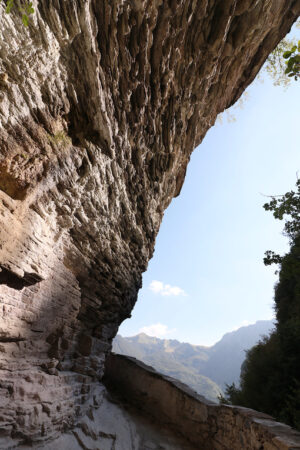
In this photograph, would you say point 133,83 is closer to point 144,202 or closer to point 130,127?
point 130,127

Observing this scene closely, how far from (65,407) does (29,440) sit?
0.90 m

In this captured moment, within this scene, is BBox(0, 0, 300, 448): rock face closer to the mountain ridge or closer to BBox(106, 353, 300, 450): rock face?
BBox(106, 353, 300, 450): rock face

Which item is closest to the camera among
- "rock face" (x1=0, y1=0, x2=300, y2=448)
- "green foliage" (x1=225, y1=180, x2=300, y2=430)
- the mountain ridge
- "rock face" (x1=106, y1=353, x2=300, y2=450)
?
"rock face" (x1=0, y1=0, x2=300, y2=448)

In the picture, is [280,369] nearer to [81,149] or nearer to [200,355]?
[81,149]

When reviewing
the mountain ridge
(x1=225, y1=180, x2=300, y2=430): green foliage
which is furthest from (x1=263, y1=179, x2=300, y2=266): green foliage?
the mountain ridge

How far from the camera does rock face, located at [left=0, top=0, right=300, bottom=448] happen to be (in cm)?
240

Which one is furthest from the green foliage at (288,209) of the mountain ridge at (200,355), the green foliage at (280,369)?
the mountain ridge at (200,355)

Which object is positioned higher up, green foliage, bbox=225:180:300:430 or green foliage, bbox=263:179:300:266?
green foliage, bbox=263:179:300:266

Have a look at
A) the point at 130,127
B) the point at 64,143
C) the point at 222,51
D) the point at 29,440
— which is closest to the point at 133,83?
the point at 130,127

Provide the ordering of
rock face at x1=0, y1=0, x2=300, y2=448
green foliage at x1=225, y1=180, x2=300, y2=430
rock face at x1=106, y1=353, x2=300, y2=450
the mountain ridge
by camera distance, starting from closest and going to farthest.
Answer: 1. rock face at x1=0, y1=0, x2=300, y2=448
2. rock face at x1=106, y1=353, x2=300, y2=450
3. green foliage at x1=225, y1=180, x2=300, y2=430
4. the mountain ridge

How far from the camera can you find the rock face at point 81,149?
2.40 m

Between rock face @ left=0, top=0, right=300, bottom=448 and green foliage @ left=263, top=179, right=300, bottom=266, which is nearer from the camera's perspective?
rock face @ left=0, top=0, right=300, bottom=448

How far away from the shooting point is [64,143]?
9.70 feet

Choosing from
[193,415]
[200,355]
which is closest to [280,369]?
[193,415]
